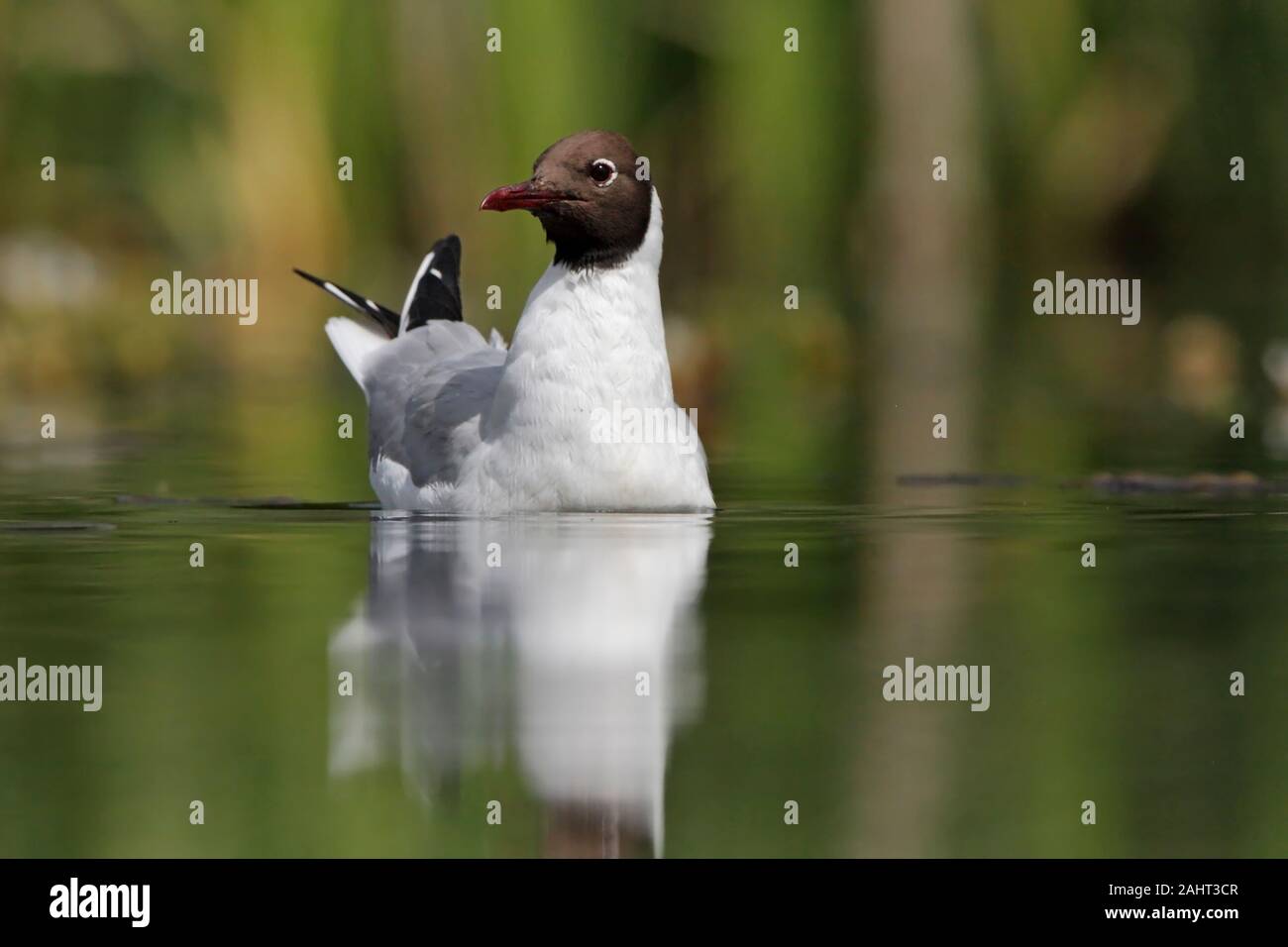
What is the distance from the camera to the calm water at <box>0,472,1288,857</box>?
3650mm

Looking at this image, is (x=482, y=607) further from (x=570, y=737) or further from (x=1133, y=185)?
(x=1133, y=185)

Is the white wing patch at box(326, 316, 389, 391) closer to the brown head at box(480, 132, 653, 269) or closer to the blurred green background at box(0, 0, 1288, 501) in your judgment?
the blurred green background at box(0, 0, 1288, 501)

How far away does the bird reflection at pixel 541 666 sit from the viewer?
3848 mm

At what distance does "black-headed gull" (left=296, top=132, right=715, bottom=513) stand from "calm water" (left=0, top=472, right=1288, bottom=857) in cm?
17

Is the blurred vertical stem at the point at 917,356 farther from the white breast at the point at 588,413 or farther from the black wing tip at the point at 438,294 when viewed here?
the black wing tip at the point at 438,294

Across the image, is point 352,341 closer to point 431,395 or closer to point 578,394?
point 431,395

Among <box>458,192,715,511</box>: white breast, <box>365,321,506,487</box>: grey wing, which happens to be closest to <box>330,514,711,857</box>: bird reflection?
<box>458,192,715,511</box>: white breast

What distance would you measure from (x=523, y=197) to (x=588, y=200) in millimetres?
204

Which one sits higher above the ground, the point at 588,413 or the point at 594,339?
the point at 594,339

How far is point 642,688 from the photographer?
4.54m

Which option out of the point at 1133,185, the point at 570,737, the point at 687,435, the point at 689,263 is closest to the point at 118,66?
the point at 689,263

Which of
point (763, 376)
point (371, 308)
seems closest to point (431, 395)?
point (371, 308)

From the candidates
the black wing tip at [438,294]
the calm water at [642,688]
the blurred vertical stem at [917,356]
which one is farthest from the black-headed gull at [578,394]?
the black wing tip at [438,294]

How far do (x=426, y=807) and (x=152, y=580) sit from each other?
2370 millimetres
